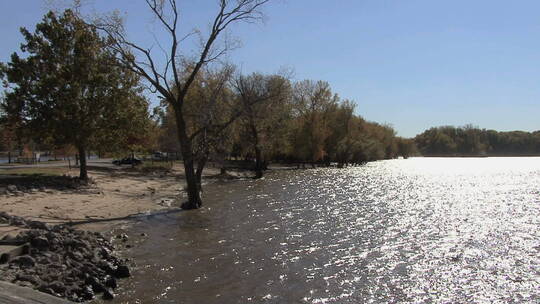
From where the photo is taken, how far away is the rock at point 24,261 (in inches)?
461

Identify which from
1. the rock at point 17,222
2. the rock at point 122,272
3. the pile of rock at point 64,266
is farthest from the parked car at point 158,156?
the rock at point 122,272

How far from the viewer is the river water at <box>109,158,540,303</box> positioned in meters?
11.9

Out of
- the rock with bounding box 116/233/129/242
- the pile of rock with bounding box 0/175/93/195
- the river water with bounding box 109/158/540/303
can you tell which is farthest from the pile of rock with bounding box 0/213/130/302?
the pile of rock with bounding box 0/175/93/195

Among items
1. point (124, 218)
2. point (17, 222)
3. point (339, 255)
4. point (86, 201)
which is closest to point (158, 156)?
point (86, 201)

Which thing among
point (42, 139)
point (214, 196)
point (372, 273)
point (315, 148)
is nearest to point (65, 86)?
point (42, 139)

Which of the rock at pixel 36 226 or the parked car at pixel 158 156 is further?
the parked car at pixel 158 156

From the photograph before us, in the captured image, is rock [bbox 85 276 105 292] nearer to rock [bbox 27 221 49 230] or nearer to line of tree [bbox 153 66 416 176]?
rock [bbox 27 221 49 230]

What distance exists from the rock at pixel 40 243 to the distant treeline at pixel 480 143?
183773mm

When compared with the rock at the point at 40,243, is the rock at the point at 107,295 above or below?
below

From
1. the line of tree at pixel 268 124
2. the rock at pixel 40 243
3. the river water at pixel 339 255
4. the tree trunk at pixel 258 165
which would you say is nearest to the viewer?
the river water at pixel 339 255

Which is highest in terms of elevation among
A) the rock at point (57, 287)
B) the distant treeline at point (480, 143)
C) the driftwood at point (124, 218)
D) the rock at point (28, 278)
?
the distant treeline at point (480, 143)

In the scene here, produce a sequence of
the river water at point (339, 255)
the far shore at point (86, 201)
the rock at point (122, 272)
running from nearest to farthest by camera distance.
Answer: the river water at point (339, 255) < the rock at point (122, 272) < the far shore at point (86, 201)

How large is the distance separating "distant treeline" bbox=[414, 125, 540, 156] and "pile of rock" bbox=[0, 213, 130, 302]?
183 meters

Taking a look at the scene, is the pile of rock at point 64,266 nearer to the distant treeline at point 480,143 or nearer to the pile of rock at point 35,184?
the pile of rock at point 35,184
